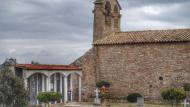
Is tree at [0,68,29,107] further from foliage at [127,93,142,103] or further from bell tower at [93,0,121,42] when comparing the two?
bell tower at [93,0,121,42]

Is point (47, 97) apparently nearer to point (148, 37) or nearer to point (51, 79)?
point (51, 79)

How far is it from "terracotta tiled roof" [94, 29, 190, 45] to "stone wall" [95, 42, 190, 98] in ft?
1.24

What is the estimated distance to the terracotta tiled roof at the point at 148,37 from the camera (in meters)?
36.7

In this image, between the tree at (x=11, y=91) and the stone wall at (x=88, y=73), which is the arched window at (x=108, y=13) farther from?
the tree at (x=11, y=91)

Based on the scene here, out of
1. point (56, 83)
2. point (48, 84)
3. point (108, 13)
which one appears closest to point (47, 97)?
point (48, 84)

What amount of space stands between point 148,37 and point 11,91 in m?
14.6

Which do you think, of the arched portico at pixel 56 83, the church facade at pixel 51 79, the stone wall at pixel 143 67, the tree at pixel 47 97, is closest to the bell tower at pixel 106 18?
the stone wall at pixel 143 67

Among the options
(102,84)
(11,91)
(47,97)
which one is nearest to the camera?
(11,91)

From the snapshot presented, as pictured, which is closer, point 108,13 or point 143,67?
point 143,67

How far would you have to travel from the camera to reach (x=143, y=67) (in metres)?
37.9

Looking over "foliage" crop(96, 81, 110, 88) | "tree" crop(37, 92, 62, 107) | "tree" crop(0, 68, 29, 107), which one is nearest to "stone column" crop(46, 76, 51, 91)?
"tree" crop(37, 92, 62, 107)

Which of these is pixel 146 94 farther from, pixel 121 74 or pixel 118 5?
pixel 118 5

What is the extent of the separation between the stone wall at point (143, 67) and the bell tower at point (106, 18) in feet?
5.46

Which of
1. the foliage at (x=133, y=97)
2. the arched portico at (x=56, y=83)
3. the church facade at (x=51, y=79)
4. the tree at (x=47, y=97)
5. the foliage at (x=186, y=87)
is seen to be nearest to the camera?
the tree at (x=47, y=97)
